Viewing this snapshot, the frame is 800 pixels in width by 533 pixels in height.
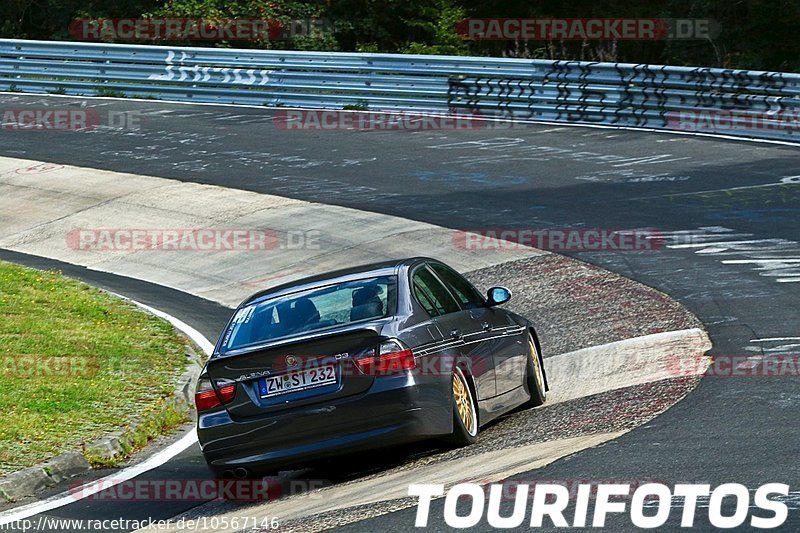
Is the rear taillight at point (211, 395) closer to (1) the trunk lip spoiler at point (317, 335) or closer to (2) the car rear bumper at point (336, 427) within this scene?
(2) the car rear bumper at point (336, 427)

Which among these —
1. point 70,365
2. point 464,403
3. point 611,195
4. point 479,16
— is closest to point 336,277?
point 464,403

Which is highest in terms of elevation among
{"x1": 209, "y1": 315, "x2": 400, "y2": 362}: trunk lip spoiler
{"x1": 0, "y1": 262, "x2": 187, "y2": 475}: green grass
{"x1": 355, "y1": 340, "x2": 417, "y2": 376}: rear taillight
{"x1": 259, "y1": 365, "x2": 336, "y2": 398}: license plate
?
{"x1": 209, "y1": 315, "x2": 400, "y2": 362}: trunk lip spoiler

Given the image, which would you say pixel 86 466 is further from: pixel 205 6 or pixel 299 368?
pixel 205 6

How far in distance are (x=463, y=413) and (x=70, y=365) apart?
4938 millimetres

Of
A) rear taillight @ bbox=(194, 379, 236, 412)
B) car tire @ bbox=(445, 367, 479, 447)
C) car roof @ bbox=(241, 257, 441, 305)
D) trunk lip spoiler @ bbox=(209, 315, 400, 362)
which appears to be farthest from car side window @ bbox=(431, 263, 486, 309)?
rear taillight @ bbox=(194, 379, 236, 412)

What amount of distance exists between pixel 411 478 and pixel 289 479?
1341 millimetres

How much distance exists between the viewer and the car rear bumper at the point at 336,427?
26.5 feet

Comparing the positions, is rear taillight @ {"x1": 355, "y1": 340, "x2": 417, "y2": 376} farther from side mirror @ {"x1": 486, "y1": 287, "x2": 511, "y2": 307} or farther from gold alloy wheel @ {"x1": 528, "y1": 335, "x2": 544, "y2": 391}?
gold alloy wheel @ {"x1": 528, "y1": 335, "x2": 544, "y2": 391}

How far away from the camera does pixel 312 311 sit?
8.78m

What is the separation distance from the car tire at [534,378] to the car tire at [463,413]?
1184mm

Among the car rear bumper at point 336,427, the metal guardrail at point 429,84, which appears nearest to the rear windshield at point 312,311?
the car rear bumper at point 336,427

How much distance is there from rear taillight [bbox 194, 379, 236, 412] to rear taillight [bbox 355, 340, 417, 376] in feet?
2.72

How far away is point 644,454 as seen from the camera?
753 cm

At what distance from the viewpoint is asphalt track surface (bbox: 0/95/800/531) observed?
7652mm
